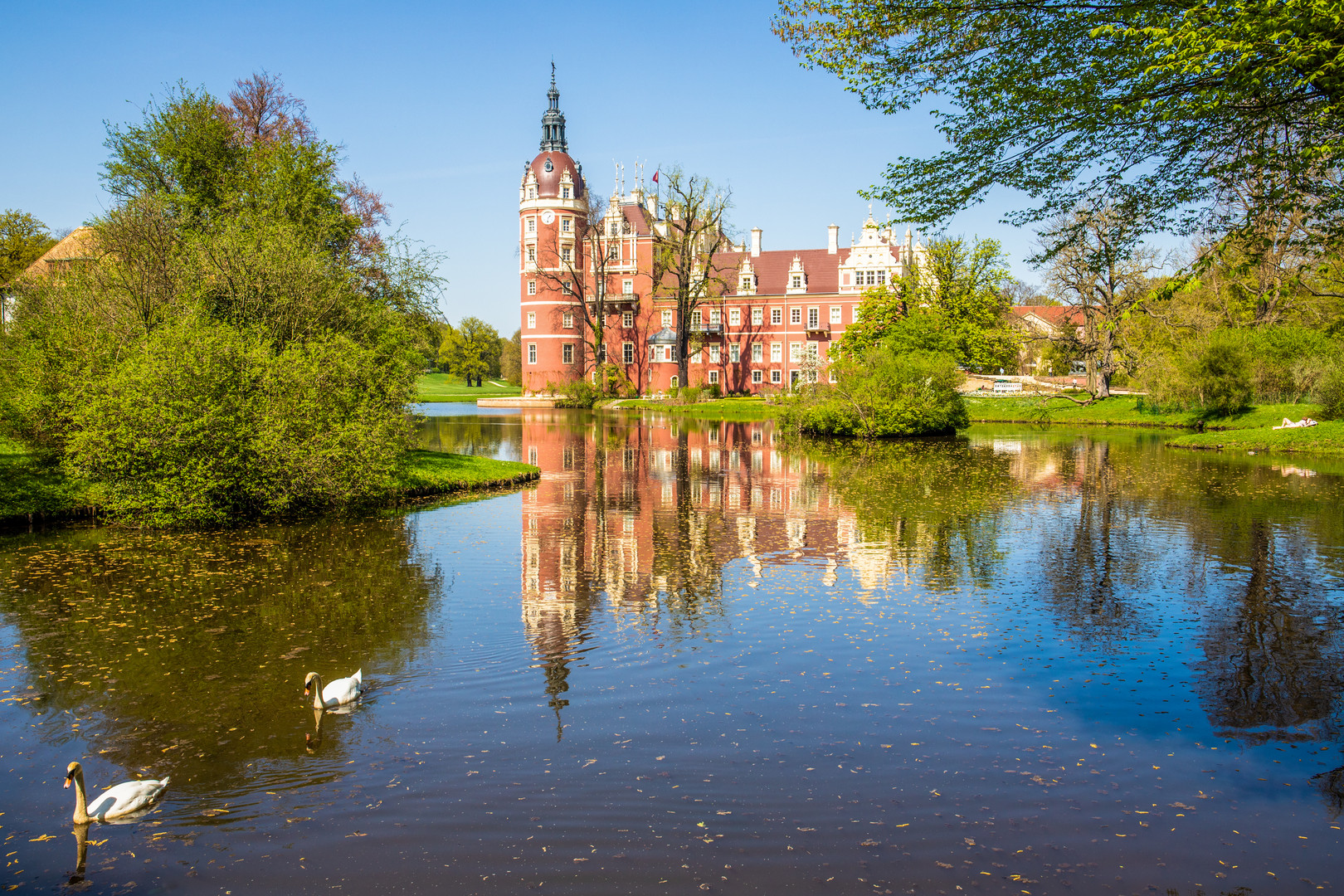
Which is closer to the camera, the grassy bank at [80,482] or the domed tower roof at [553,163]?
the grassy bank at [80,482]

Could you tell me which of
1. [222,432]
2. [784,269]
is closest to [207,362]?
[222,432]

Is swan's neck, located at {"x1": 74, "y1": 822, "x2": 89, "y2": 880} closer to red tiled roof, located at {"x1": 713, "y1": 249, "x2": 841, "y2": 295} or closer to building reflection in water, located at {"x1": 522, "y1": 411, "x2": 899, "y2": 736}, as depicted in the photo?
building reflection in water, located at {"x1": 522, "y1": 411, "x2": 899, "y2": 736}

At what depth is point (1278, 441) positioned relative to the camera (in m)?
31.6

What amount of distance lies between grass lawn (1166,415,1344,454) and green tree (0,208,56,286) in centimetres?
5541

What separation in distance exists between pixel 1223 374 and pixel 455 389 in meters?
92.8

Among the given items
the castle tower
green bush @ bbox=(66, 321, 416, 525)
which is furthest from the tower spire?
green bush @ bbox=(66, 321, 416, 525)

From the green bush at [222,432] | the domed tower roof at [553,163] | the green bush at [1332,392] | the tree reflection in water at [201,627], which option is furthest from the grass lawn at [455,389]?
the tree reflection in water at [201,627]

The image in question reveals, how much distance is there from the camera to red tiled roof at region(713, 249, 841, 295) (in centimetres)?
7362

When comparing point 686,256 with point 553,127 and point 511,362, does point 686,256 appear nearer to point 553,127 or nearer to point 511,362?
point 553,127

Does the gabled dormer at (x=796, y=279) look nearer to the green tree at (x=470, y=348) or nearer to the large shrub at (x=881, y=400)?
the large shrub at (x=881, y=400)

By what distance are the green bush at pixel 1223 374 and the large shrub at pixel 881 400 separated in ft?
34.5

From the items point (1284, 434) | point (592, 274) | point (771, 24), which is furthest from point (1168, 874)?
point (592, 274)

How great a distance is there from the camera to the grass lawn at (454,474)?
20.4m

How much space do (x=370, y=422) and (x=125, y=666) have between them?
975 centimetres
